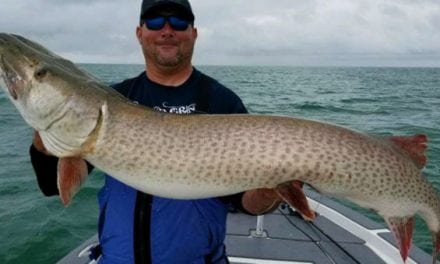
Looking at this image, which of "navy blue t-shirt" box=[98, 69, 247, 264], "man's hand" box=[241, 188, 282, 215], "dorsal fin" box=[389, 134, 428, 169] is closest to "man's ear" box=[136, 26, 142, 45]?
"navy blue t-shirt" box=[98, 69, 247, 264]

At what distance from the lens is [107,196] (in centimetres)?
289

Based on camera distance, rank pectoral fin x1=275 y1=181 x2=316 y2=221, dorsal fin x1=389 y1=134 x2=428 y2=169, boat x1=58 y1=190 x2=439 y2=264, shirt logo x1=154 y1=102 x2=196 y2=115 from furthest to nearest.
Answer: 1. boat x1=58 y1=190 x2=439 y2=264
2. shirt logo x1=154 y1=102 x2=196 y2=115
3. dorsal fin x1=389 y1=134 x2=428 y2=169
4. pectoral fin x1=275 y1=181 x2=316 y2=221

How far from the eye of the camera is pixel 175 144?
2.52m

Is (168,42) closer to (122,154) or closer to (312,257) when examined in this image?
(122,154)

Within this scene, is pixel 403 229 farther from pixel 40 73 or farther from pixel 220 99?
pixel 40 73

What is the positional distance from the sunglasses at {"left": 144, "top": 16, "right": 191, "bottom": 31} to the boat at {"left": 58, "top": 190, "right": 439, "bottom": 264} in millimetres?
2191

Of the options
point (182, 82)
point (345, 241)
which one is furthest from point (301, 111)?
point (182, 82)

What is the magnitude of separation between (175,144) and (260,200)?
0.65m

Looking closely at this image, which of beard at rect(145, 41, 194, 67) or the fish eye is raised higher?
beard at rect(145, 41, 194, 67)

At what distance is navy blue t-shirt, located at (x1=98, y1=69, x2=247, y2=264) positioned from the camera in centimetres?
279

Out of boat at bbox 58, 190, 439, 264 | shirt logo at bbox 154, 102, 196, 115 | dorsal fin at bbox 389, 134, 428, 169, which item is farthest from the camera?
boat at bbox 58, 190, 439, 264

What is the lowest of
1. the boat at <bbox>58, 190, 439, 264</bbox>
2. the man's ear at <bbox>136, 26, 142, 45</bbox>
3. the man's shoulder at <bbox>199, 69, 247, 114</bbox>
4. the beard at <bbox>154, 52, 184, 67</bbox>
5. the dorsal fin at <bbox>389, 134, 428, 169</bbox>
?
the boat at <bbox>58, 190, 439, 264</bbox>

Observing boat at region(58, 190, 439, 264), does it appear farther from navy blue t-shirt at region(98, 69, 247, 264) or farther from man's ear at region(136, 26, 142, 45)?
man's ear at region(136, 26, 142, 45)

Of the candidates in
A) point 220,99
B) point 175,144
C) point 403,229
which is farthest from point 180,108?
point 403,229
